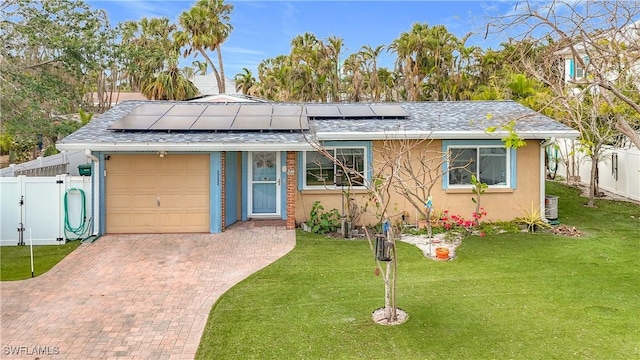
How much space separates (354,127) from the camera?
12703 millimetres

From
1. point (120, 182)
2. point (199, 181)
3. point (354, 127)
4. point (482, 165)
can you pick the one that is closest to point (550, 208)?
point (482, 165)

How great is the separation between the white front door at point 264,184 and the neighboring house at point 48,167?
20.0 feet

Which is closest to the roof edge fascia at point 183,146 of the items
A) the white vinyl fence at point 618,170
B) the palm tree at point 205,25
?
the white vinyl fence at point 618,170

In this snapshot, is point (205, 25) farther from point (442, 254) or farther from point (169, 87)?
point (442, 254)

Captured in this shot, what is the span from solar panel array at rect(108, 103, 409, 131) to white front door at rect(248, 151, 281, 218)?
110cm

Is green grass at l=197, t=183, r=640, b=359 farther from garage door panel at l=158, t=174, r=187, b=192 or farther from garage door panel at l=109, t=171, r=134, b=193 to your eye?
garage door panel at l=109, t=171, r=134, b=193

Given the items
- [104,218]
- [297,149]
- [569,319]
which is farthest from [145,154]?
[569,319]

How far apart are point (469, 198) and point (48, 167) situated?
13286 millimetres

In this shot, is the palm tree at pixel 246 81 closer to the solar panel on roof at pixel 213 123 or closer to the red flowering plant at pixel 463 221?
the solar panel on roof at pixel 213 123

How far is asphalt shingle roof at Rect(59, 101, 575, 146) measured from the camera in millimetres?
11461

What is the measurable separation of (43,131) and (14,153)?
12.6 meters

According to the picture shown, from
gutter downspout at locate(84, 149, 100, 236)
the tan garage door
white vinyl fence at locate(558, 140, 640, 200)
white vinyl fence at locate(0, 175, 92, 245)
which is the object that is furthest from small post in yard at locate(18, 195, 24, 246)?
white vinyl fence at locate(558, 140, 640, 200)

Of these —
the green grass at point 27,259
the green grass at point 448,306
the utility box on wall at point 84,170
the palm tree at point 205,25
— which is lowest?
the green grass at point 448,306

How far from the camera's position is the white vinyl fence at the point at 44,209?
10938mm
